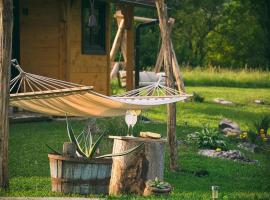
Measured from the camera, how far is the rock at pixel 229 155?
13165mm

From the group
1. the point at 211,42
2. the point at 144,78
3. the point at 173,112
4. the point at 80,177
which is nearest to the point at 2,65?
the point at 80,177

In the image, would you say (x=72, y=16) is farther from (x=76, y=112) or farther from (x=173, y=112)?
(x=76, y=112)

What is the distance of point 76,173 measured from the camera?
8852 millimetres

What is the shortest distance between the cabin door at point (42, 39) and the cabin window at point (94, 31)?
0.91 m

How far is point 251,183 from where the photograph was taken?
Answer: 11.0 metres

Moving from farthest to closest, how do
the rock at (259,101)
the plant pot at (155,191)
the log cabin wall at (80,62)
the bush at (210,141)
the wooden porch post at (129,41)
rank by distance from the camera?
1. the rock at (259,101)
2. the wooden porch post at (129,41)
3. the log cabin wall at (80,62)
4. the bush at (210,141)
5. the plant pot at (155,191)

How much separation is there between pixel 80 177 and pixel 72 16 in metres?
9.73

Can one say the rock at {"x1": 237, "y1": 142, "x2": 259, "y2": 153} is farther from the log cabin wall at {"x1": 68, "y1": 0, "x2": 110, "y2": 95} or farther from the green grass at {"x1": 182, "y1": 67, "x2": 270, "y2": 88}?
the green grass at {"x1": 182, "y1": 67, "x2": 270, "y2": 88}

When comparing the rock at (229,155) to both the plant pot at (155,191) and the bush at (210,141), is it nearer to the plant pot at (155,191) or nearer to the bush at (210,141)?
the bush at (210,141)

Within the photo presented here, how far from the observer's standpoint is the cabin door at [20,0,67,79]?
57.8ft

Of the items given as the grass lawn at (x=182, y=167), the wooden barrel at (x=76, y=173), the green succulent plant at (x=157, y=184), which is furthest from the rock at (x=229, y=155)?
the wooden barrel at (x=76, y=173)

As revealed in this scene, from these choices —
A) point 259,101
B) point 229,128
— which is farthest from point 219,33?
point 229,128

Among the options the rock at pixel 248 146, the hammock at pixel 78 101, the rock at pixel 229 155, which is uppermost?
the hammock at pixel 78 101

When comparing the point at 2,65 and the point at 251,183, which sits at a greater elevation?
the point at 2,65
